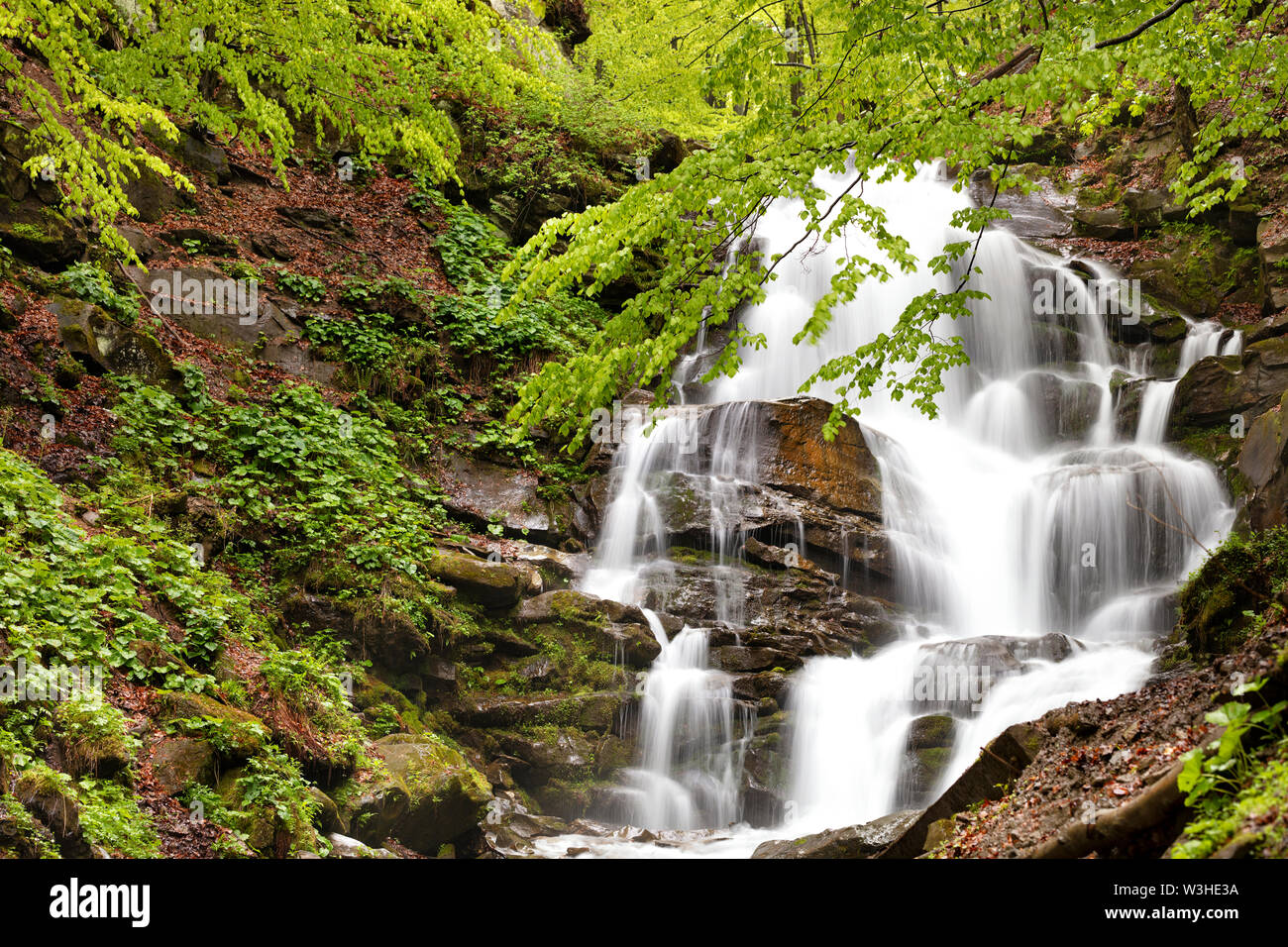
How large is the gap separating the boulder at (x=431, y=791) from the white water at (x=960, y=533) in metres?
2.31

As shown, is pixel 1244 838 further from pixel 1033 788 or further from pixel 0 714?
pixel 0 714

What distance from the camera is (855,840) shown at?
6.21m

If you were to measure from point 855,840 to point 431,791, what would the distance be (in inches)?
132

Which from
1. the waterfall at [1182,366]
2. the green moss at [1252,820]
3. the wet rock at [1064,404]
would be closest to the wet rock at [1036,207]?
the waterfall at [1182,366]

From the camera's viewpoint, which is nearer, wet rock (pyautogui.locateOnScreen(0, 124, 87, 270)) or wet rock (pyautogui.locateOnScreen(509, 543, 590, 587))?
wet rock (pyautogui.locateOnScreen(0, 124, 87, 270))

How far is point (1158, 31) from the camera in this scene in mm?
6051

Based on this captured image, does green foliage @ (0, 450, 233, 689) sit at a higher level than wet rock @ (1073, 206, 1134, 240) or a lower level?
lower

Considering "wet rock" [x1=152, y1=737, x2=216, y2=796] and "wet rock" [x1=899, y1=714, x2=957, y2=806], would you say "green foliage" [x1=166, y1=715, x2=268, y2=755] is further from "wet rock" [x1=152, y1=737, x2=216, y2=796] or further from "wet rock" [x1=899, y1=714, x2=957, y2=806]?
"wet rock" [x1=899, y1=714, x2=957, y2=806]

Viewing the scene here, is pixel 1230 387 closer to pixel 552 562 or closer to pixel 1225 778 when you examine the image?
pixel 552 562

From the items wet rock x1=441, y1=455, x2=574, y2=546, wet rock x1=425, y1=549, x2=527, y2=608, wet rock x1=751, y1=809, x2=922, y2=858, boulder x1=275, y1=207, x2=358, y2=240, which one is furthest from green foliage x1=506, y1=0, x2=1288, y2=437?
boulder x1=275, y1=207, x2=358, y2=240

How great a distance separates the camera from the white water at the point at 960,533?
9.10 meters

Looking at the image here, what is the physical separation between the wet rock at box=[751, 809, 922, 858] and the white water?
1.59 meters

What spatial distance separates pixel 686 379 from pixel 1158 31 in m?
9.73

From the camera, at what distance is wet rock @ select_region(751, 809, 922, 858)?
6.09m
